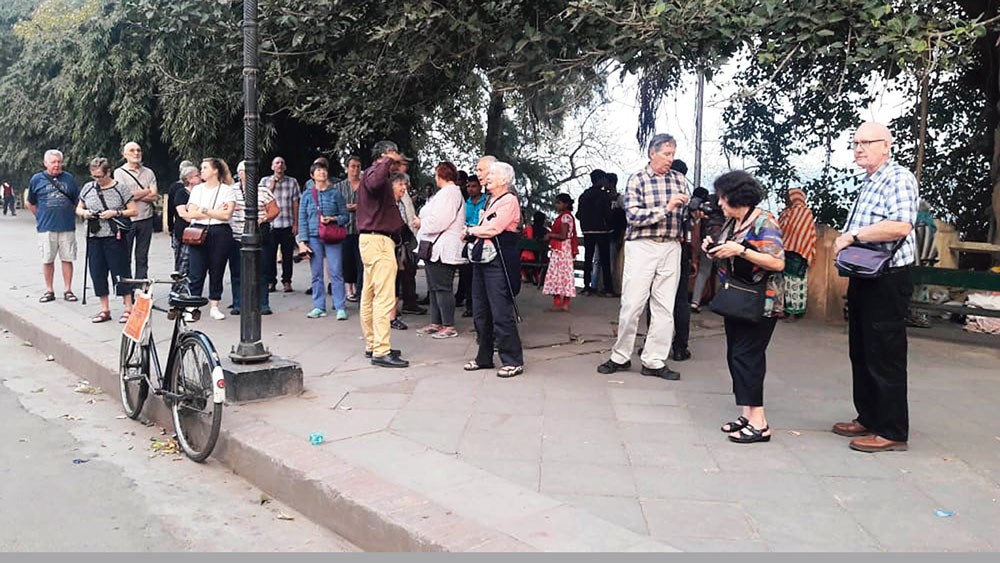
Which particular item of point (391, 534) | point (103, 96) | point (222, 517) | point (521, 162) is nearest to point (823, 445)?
point (391, 534)

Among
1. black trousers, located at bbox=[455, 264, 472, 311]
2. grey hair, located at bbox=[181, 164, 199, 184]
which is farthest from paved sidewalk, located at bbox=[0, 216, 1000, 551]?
grey hair, located at bbox=[181, 164, 199, 184]

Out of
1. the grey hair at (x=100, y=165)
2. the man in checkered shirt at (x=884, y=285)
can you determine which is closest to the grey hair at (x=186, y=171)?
the grey hair at (x=100, y=165)

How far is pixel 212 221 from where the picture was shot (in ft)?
28.5

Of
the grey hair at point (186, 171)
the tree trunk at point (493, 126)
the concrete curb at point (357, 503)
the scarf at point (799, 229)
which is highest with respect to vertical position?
the tree trunk at point (493, 126)

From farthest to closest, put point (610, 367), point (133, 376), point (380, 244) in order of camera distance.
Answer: point (380, 244)
point (610, 367)
point (133, 376)

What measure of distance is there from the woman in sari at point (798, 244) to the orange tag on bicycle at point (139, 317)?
223 inches

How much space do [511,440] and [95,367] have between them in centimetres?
401

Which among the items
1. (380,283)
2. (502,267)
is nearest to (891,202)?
(502,267)

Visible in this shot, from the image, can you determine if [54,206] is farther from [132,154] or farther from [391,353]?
[391,353]

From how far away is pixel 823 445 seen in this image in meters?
4.89

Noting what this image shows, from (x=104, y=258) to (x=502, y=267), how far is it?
4.77m

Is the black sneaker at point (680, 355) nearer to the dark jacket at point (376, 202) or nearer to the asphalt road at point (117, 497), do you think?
the dark jacket at point (376, 202)

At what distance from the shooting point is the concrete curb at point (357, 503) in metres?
3.46

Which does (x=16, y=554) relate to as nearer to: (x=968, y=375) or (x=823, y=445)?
(x=823, y=445)
